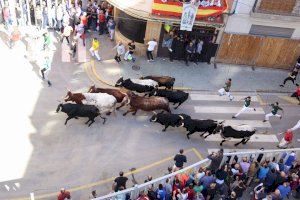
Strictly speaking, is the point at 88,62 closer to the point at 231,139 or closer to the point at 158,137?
the point at 158,137

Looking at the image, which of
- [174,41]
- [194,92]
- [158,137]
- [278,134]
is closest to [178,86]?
[194,92]

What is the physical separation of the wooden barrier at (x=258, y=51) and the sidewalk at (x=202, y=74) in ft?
1.35

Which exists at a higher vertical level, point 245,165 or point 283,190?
point 245,165

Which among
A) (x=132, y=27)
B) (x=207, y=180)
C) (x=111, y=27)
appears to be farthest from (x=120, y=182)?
(x=111, y=27)

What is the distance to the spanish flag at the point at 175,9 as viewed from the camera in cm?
2142

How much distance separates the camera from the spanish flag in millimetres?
21422

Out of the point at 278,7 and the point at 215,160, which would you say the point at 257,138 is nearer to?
the point at 215,160

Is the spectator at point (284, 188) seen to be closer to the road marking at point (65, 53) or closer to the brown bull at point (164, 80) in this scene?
the brown bull at point (164, 80)

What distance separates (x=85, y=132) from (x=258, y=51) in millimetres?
11299

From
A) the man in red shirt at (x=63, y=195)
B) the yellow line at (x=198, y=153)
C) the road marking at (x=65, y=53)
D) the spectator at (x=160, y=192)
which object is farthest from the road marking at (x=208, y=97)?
the man in red shirt at (x=63, y=195)

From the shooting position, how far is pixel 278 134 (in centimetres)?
2016

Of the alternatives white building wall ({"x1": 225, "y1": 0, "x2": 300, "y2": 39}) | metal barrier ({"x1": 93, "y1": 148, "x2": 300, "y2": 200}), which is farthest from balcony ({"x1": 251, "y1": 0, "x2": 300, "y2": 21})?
metal barrier ({"x1": 93, "y1": 148, "x2": 300, "y2": 200})

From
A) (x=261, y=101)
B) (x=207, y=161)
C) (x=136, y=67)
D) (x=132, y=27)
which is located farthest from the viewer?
(x=132, y=27)

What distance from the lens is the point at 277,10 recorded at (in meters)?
22.0
